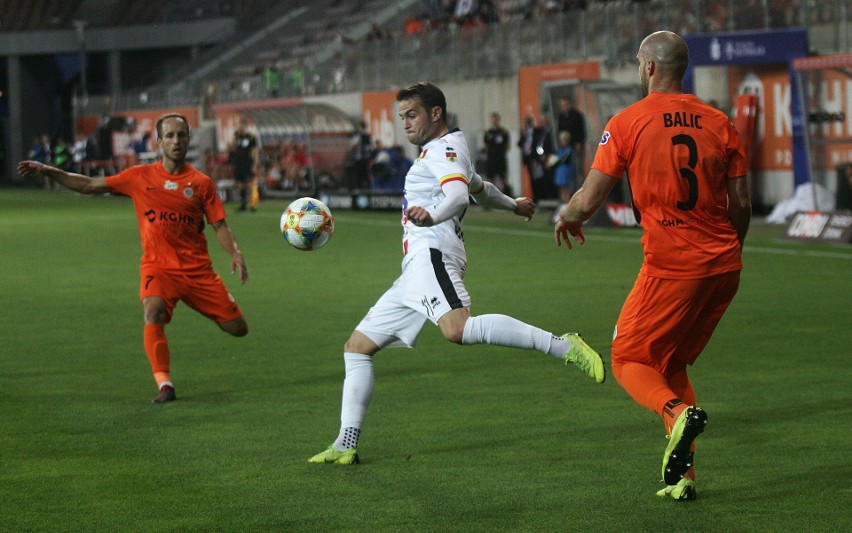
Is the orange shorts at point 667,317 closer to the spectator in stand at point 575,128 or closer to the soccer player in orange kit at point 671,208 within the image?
the soccer player in orange kit at point 671,208

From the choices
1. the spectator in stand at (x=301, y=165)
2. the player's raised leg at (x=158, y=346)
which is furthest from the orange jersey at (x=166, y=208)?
the spectator in stand at (x=301, y=165)

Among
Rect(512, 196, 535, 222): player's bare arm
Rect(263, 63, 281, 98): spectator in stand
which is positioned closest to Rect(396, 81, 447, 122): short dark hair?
Rect(512, 196, 535, 222): player's bare arm

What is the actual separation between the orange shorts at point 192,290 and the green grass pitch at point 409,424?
53cm

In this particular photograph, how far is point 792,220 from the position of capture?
20.5 meters

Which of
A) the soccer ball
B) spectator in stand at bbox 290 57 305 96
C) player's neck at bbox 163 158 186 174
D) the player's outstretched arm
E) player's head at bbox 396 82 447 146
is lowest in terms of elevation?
the soccer ball

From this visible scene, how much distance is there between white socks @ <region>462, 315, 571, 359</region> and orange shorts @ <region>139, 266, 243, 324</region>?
104 inches

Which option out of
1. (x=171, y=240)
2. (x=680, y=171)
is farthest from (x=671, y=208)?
(x=171, y=240)

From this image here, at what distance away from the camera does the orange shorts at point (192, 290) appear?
8836mm

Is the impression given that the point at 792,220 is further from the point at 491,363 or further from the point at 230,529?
the point at 230,529

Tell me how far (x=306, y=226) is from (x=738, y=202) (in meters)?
2.72

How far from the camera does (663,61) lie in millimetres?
5711

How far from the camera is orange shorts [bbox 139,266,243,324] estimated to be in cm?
884

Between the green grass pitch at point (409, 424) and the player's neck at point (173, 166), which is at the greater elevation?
the player's neck at point (173, 166)

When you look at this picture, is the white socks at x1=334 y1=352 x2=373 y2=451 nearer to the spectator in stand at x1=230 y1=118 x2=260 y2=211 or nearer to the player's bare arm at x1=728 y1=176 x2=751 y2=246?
the player's bare arm at x1=728 y1=176 x2=751 y2=246
